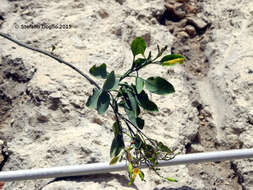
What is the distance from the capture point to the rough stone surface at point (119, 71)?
1.55 m

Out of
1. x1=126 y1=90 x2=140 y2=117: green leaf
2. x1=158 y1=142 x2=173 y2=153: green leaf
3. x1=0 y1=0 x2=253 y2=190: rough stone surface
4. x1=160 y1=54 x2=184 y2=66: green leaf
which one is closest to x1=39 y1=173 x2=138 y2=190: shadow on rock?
x1=0 y1=0 x2=253 y2=190: rough stone surface

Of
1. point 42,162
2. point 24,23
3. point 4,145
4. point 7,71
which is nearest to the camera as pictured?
point 42,162

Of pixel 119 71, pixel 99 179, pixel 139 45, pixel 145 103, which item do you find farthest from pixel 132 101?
pixel 119 71

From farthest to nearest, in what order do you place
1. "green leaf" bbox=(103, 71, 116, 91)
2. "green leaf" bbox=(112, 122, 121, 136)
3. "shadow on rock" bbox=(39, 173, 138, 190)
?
"shadow on rock" bbox=(39, 173, 138, 190) → "green leaf" bbox=(112, 122, 121, 136) → "green leaf" bbox=(103, 71, 116, 91)

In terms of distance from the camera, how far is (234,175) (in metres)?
1.69

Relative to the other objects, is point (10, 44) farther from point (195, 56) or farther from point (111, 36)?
point (195, 56)

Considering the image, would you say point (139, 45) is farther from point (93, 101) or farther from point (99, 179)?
point (99, 179)

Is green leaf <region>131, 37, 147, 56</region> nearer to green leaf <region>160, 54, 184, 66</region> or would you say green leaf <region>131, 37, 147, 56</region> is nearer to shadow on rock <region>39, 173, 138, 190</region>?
green leaf <region>160, 54, 184, 66</region>

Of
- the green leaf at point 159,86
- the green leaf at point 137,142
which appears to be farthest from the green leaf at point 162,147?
the green leaf at point 159,86

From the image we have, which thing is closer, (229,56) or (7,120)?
(7,120)

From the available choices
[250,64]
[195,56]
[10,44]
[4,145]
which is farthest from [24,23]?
[250,64]

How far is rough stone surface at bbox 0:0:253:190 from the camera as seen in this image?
5.08 ft

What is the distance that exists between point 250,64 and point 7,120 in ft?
3.00

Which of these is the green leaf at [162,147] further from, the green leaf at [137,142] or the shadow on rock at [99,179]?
the shadow on rock at [99,179]
